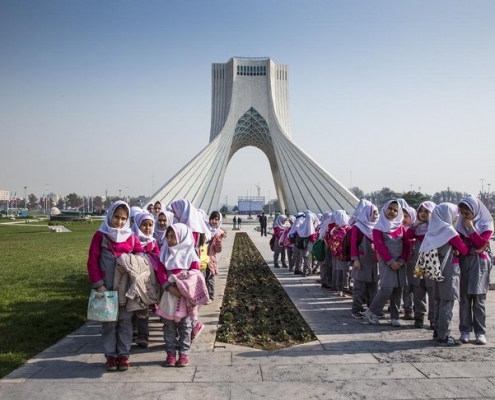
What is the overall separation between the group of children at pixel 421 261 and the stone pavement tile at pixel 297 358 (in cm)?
106

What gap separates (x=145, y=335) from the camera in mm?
4719

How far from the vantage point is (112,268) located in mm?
4027

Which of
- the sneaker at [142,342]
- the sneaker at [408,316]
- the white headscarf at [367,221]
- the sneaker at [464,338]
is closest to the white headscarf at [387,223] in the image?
the white headscarf at [367,221]

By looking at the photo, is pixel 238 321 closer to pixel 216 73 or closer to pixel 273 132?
pixel 273 132

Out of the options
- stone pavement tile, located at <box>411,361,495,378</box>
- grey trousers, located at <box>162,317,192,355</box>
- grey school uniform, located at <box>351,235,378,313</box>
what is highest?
grey school uniform, located at <box>351,235,378,313</box>

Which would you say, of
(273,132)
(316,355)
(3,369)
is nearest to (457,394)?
(316,355)

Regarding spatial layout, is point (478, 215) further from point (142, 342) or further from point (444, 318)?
point (142, 342)

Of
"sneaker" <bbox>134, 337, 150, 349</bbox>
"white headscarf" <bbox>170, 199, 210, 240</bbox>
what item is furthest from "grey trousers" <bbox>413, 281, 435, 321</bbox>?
"sneaker" <bbox>134, 337, 150, 349</bbox>

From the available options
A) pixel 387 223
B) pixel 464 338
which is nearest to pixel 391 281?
pixel 387 223

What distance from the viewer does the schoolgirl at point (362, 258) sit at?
233 inches

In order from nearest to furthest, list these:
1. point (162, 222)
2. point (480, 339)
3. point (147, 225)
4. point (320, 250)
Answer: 1. point (480, 339)
2. point (147, 225)
3. point (162, 222)
4. point (320, 250)

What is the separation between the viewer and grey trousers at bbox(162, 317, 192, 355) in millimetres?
3992

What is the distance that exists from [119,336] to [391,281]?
10.0ft

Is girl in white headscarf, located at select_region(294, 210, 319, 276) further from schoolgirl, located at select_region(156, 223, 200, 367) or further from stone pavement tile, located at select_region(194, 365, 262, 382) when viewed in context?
stone pavement tile, located at select_region(194, 365, 262, 382)
